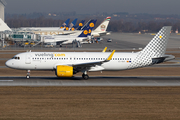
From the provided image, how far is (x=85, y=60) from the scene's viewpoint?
4072cm

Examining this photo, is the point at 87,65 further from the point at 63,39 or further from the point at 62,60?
the point at 63,39

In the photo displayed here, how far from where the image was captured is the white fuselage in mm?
39844

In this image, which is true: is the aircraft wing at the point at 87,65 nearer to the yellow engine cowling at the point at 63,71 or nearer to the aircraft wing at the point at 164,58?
the yellow engine cowling at the point at 63,71

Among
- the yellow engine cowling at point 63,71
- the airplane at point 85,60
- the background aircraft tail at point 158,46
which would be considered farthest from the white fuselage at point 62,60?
the background aircraft tail at point 158,46

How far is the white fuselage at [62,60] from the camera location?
1569 inches

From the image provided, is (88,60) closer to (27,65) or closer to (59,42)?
(27,65)

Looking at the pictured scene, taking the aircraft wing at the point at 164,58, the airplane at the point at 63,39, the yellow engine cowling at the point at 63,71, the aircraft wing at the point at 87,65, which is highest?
the airplane at the point at 63,39

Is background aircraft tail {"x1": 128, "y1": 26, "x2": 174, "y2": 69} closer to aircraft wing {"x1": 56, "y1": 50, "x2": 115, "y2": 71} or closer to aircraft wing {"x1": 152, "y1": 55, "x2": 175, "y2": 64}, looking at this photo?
aircraft wing {"x1": 152, "y1": 55, "x2": 175, "y2": 64}

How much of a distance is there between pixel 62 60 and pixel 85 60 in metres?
3.41
